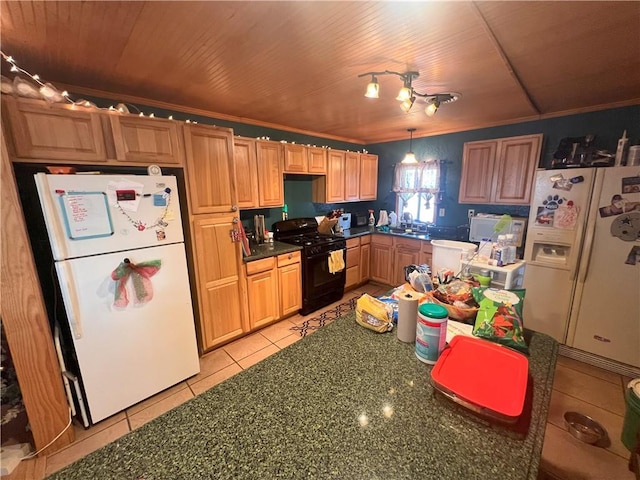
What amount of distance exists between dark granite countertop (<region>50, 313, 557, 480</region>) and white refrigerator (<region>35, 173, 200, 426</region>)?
134cm

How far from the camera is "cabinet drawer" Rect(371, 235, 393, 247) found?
407 cm

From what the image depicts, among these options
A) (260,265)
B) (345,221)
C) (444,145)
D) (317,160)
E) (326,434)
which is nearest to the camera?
(326,434)

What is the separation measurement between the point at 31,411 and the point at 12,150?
62.4 inches

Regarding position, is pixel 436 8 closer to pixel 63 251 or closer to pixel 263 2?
pixel 263 2

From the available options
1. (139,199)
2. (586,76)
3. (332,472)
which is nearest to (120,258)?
(139,199)

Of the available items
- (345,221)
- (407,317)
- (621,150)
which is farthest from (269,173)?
(621,150)

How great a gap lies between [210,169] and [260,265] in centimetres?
110

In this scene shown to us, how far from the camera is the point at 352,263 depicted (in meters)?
4.02

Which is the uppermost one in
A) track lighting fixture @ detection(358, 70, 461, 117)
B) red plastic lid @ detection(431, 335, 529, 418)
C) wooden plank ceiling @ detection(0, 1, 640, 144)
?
wooden plank ceiling @ detection(0, 1, 640, 144)

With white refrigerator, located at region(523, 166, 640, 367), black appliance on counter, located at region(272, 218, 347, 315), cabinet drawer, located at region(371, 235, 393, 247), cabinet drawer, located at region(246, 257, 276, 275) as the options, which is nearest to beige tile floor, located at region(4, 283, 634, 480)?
white refrigerator, located at region(523, 166, 640, 367)

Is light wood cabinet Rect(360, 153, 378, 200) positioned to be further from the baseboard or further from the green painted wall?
the baseboard

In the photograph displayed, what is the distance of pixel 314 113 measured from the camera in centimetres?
295

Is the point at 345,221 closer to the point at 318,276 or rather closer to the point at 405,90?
the point at 318,276

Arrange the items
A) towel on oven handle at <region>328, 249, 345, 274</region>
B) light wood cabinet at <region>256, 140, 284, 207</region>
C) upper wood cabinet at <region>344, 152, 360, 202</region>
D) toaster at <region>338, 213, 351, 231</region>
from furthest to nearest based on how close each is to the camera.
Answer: toaster at <region>338, 213, 351, 231</region> → upper wood cabinet at <region>344, 152, 360, 202</region> → towel on oven handle at <region>328, 249, 345, 274</region> → light wood cabinet at <region>256, 140, 284, 207</region>
